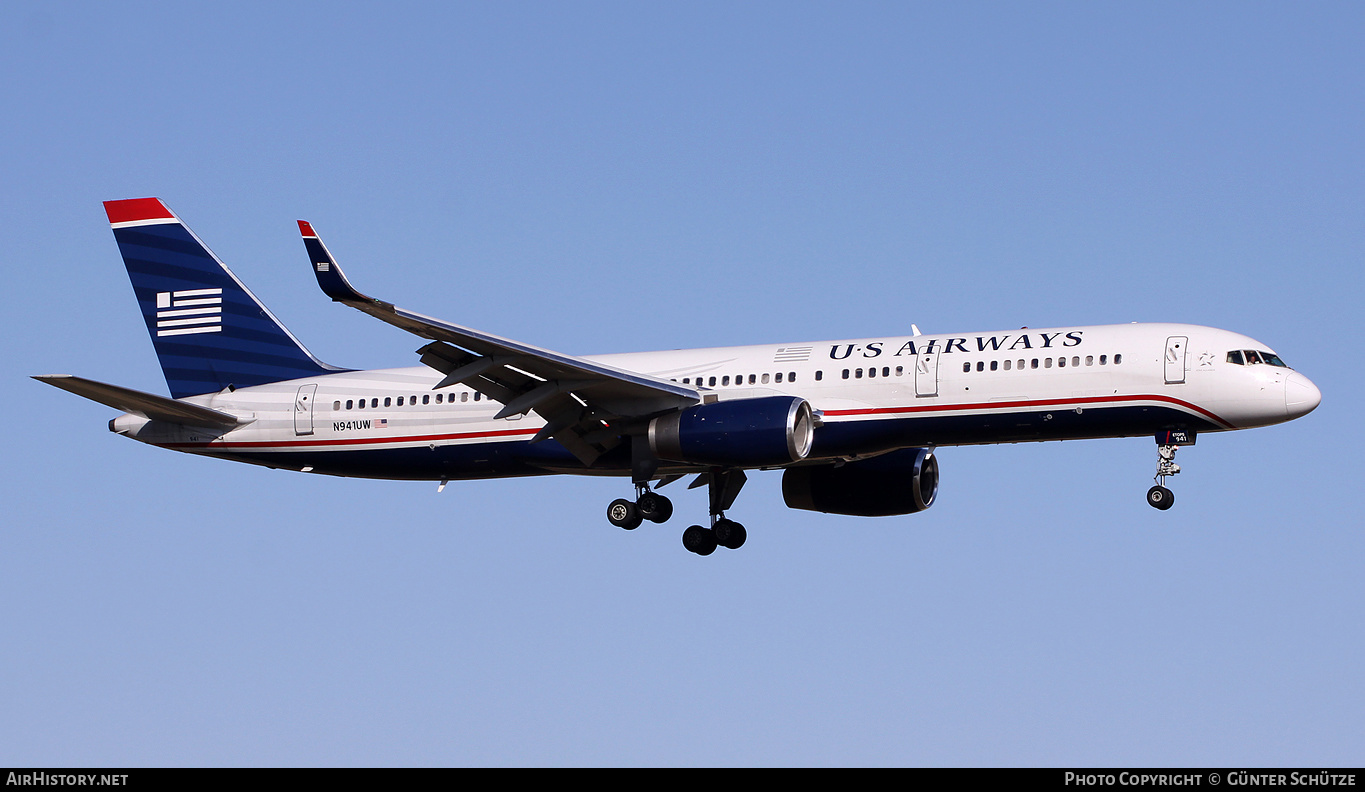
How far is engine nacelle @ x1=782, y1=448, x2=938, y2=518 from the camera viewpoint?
138 feet

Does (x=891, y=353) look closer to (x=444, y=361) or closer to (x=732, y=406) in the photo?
(x=732, y=406)

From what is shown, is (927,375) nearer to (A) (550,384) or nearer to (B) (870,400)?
(B) (870,400)

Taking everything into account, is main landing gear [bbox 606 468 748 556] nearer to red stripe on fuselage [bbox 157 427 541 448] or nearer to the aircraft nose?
red stripe on fuselage [bbox 157 427 541 448]

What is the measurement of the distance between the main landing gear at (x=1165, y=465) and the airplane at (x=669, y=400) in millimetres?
45

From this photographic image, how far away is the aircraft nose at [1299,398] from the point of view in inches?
1389

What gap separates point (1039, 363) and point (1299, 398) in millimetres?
5577

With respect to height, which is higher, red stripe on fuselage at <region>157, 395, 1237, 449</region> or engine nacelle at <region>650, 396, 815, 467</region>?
red stripe on fuselage at <region>157, 395, 1237, 449</region>

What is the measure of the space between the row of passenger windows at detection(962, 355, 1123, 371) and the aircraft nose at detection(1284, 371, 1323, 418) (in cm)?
360

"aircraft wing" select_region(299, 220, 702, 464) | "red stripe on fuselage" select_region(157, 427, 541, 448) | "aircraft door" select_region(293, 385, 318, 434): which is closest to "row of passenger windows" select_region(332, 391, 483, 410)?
"aircraft door" select_region(293, 385, 318, 434)

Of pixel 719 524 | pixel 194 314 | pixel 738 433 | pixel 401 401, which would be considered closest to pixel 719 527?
pixel 719 524

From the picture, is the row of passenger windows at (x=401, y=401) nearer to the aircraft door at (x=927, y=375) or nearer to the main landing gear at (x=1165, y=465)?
the aircraft door at (x=927, y=375)

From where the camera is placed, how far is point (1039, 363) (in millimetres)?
36312
